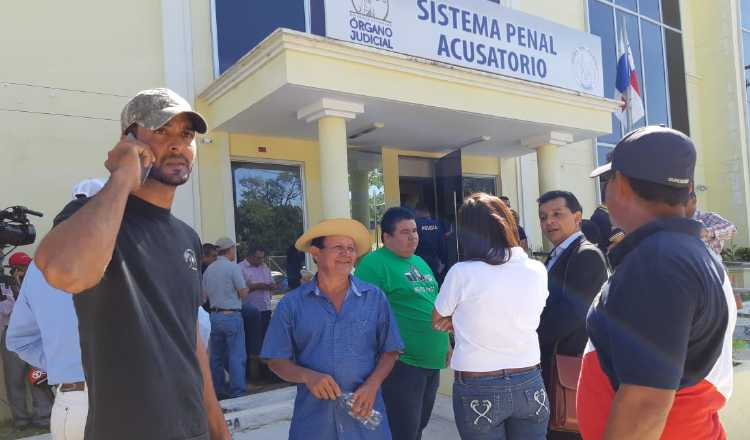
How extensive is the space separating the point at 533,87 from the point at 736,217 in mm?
11821

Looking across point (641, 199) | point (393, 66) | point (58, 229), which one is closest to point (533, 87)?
point (393, 66)

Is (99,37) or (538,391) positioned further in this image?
(99,37)

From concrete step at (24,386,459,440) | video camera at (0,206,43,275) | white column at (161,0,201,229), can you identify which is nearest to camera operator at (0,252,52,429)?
video camera at (0,206,43,275)

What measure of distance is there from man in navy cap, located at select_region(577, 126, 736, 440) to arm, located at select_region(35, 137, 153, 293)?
4.51ft

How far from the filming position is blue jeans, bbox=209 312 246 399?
18.6ft

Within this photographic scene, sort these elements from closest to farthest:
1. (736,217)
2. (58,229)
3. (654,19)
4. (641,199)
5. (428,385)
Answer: (58,229) → (641,199) → (428,385) → (654,19) → (736,217)

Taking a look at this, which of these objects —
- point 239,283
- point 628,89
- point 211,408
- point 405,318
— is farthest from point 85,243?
point 628,89

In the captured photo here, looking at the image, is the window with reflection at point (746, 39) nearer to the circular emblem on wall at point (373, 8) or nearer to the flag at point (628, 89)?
the flag at point (628, 89)

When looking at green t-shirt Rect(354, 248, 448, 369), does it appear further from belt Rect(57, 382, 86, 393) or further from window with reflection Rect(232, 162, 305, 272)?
window with reflection Rect(232, 162, 305, 272)

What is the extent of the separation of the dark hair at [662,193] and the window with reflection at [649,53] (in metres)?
11.5

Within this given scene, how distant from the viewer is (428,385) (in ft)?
10.6

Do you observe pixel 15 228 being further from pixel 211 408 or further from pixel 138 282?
pixel 138 282

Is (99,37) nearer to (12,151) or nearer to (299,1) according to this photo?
(12,151)

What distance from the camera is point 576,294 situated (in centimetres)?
275
